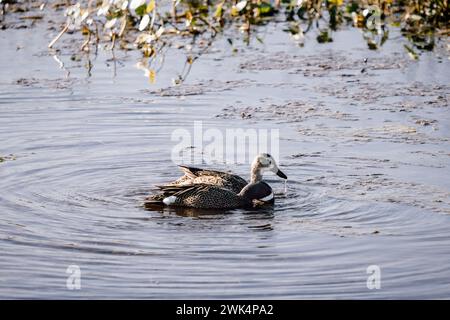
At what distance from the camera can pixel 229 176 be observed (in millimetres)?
12672

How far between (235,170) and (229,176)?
2.94 feet

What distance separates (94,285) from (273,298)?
1650mm

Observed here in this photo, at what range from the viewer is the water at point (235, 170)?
9711mm

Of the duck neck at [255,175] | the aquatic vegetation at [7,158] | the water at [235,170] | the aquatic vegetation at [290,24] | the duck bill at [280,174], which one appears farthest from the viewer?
the aquatic vegetation at [290,24]

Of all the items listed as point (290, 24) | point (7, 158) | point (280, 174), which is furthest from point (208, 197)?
point (290, 24)

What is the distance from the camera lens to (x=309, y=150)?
13.7 meters

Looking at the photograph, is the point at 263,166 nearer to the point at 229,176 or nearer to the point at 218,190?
the point at 229,176

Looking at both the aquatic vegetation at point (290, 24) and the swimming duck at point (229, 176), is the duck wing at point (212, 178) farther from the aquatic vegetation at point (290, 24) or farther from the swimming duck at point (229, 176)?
the aquatic vegetation at point (290, 24)

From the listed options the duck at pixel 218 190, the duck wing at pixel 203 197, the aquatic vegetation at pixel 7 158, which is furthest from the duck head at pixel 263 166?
the aquatic vegetation at pixel 7 158

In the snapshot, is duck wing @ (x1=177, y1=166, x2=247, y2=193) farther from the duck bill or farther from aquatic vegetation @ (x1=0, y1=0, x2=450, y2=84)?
aquatic vegetation @ (x1=0, y1=0, x2=450, y2=84)

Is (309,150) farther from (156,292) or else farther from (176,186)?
(156,292)

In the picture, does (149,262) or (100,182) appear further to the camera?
(100,182)

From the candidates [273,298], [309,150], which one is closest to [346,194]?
[309,150]

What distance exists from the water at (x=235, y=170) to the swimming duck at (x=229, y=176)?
1.44 feet
